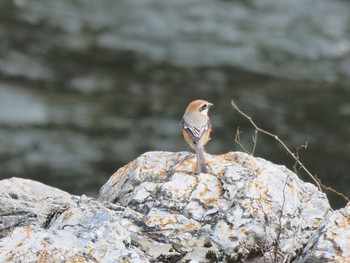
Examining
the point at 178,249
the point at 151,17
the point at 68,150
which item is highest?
the point at 178,249

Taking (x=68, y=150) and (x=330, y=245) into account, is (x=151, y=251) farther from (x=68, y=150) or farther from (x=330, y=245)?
(x=68, y=150)

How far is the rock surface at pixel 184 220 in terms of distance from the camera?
204 inches

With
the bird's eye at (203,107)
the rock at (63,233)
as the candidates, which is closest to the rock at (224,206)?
the rock at (63,233)

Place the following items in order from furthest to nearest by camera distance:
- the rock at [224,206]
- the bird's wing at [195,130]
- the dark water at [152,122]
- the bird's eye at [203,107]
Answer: the dark water at [152,122], the bird's eye at [203,107], the bird's wing at [195,130], the rock at [224,206]

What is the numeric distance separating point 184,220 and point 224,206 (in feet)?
1.18

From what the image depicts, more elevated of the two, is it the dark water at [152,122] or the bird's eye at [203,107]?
the bird's eye at [203,107]

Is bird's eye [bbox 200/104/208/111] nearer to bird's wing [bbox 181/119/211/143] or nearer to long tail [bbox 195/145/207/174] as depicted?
bird's wing [bbox 181/119/211/143]

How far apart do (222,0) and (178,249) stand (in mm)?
16620

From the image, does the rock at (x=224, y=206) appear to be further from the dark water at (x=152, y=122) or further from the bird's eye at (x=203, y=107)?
the dark water at (x=152, y=122)

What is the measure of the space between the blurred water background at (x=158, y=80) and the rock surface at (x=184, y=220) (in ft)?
25.1

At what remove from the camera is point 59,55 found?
63.3 ft

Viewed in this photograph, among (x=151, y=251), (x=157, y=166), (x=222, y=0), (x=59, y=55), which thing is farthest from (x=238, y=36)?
(x=151, y=251)

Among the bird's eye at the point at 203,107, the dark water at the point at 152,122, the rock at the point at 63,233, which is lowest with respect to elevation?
the dark water at the point at 152,122

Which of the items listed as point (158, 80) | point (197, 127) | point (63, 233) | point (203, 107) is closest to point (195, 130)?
point (197, 127)
